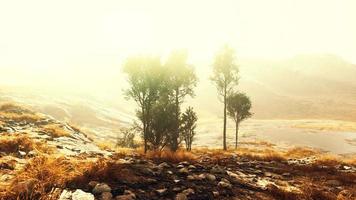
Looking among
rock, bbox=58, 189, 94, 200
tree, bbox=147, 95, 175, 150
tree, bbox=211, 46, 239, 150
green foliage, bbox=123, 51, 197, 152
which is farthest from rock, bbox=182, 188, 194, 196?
tree, bbox=211, 46, 239, 150

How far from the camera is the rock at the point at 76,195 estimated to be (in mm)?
5676

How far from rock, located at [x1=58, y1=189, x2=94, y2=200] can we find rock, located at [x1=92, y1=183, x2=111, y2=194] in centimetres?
37

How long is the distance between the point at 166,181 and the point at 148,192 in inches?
50.4

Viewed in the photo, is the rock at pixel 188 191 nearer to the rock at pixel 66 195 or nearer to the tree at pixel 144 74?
the rock at pixel 66 195

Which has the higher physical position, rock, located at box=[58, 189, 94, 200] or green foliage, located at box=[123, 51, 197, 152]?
green foliage, located at box=[123, 51, 197, 152]

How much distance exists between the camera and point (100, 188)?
21.1 ft

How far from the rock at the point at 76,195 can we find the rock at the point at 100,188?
373 mm

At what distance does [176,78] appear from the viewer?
36.2m

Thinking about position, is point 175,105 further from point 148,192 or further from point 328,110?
point 328,110

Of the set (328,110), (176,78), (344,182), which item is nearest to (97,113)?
(176,78)

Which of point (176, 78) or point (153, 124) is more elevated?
point (176, 78)

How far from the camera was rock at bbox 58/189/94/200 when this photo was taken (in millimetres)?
5676

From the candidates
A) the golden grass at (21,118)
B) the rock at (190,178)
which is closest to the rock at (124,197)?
the rock at (190,178)

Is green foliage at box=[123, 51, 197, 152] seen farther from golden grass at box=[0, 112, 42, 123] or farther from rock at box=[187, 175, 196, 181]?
rock at box=[187, 175, 196, 181]
